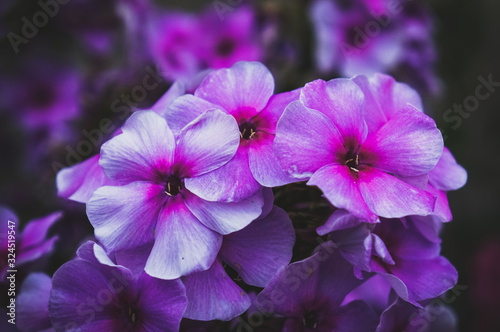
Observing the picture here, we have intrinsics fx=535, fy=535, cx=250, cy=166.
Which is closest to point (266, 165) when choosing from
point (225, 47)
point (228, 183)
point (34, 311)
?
point (228, 183)

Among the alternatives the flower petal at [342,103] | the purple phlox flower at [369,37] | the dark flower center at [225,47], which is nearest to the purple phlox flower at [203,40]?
the dark flower center at [225,47]

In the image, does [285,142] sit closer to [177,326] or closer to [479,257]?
[177,326]

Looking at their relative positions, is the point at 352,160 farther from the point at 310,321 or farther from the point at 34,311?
the point at 34,311

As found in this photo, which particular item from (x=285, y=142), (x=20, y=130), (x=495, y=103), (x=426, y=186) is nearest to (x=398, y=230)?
(x=426, y=186)

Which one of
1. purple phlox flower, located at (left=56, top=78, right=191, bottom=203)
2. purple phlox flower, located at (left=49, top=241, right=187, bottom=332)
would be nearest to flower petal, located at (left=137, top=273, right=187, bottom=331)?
purple phlox flower, located at (left=49, top=241, right=187, bottom=332)

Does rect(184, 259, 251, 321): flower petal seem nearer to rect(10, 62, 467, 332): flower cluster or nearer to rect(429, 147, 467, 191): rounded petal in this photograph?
rect(10, 62, 467, 332): flower cluster

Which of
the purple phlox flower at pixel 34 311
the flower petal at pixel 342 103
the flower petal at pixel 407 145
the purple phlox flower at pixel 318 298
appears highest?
the flower petal at pixel 342 103

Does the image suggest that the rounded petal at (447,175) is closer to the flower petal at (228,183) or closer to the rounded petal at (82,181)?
the flower petal at (228,183)
